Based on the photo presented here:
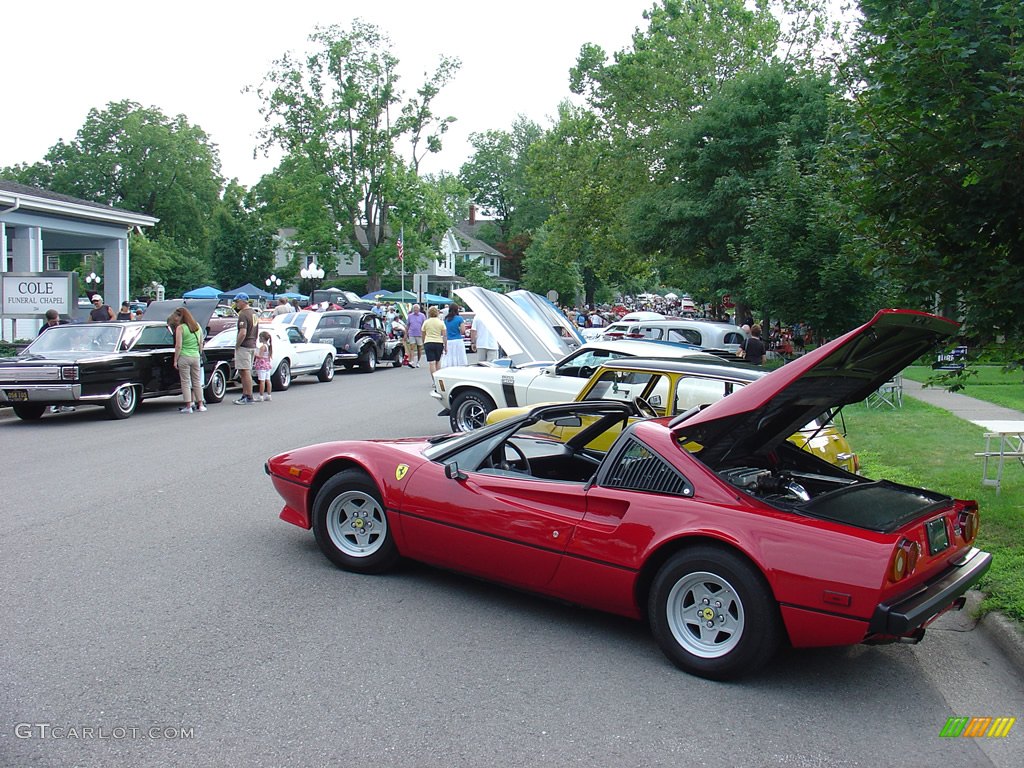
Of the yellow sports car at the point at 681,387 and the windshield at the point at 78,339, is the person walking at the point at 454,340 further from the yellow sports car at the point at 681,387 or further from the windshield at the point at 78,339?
the yellow sports car at the point at 681,387

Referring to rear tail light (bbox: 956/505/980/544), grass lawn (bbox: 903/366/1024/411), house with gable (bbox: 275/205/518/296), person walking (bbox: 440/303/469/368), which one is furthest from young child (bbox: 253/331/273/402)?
Answer: house with gable (bbox: 275/205/518/296)

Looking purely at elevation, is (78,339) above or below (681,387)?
below

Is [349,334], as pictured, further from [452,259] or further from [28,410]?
[452,259]

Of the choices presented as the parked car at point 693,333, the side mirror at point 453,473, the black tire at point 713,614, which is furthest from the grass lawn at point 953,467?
the parked car at point 693,333

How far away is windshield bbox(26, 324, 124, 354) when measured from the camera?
1385 cm

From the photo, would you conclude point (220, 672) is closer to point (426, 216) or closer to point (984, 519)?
point (984, 519)

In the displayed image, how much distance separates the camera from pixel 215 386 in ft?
53.8

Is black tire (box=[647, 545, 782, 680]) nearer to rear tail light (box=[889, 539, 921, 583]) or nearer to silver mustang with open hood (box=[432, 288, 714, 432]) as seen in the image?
rear tail light (box=[889, 539, 921, 583])

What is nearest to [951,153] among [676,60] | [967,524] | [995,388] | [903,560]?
[967,524]

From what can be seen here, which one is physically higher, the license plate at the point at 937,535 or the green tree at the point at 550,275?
the green tree at the point at 550,275

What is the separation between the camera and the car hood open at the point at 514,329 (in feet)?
43.2

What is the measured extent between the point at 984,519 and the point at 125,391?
12242 mm

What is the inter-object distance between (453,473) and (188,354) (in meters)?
10.6

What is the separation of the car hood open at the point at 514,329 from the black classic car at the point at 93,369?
5.38 metres
